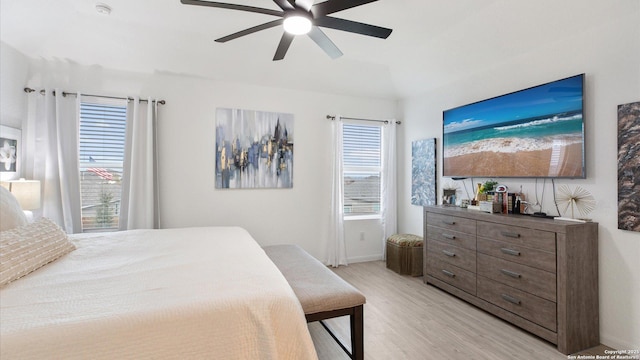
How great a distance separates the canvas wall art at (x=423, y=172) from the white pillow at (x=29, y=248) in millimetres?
3710

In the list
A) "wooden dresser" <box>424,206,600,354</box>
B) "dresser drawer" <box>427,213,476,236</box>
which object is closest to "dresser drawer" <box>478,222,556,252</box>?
"wooden dresser" <box>424,206,600,354</box>

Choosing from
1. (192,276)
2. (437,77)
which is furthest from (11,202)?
(437,77)

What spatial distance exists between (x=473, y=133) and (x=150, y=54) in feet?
11.9

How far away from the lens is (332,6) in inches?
69.7

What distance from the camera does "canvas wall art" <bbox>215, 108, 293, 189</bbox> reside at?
11.9ft

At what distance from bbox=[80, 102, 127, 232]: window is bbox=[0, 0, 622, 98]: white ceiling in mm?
543

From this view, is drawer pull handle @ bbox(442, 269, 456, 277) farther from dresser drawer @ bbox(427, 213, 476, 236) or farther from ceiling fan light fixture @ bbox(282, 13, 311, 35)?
ceiling fan light fixture @ bbox(282, 13, 311, 35)

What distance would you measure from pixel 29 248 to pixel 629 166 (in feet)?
12.4

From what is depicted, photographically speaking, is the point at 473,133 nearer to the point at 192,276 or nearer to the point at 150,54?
the point at 192,276

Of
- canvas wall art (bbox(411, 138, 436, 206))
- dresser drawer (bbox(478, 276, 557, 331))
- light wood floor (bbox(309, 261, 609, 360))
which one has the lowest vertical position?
light wood floor (bbox(309, 261, 609, 360))

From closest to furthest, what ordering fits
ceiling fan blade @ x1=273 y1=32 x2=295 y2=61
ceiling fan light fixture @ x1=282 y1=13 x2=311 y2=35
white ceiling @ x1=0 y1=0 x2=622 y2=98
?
ceiling fan light fixture @ x1=282 y1=13 x2=311 y2=35, ceiling fan blade @ x1=273 y1=32 x2=295 y2=61, white ceiling @ x1=0 y1=0 x2=622 y2=98

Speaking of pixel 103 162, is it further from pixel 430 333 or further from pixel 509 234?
pixel 509 234

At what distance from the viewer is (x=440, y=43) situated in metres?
3.14

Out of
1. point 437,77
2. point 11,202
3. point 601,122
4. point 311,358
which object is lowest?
point 311,358
